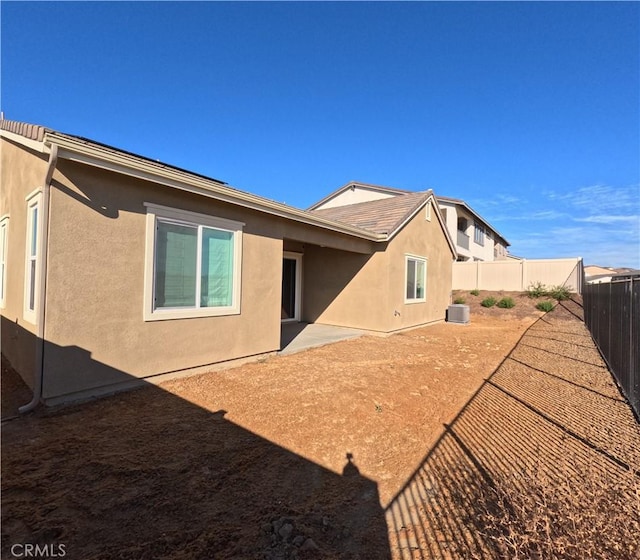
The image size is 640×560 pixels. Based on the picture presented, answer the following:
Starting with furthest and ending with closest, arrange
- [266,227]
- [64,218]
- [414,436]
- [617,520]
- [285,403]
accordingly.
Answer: [266,227] → [285,403] → [64,218] → [414,436] → [617,520]

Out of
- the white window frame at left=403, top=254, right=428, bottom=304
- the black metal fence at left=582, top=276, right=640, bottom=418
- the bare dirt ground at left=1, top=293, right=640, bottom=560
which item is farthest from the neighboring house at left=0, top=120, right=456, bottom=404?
the black metal fence at left=582, top=276, right=640, bottom=418

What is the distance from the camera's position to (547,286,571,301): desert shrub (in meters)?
18.9

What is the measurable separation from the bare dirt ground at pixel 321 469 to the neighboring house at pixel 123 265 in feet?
1.91

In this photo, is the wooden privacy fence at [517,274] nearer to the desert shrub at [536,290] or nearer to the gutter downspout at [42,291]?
the desert shrub at [536,290]

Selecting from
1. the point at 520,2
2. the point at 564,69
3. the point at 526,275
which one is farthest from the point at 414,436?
the point at 526,275

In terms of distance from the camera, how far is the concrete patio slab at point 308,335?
27.7 ft

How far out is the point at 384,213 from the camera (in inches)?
480

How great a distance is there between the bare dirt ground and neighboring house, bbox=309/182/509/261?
20.4 m

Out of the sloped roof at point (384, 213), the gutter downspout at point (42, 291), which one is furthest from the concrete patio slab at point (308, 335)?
the gutter downspout at point (42, 291)

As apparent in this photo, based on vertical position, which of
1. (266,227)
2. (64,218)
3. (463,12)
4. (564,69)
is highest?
(463,12)

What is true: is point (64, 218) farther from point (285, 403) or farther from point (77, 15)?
point (77, 15)

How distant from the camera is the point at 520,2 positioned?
7.64 meters

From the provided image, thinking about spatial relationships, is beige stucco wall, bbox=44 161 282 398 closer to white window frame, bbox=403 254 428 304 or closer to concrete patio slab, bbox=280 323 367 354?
concrete patio slab, bbox=280 323 367 354

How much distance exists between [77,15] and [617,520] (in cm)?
1090
